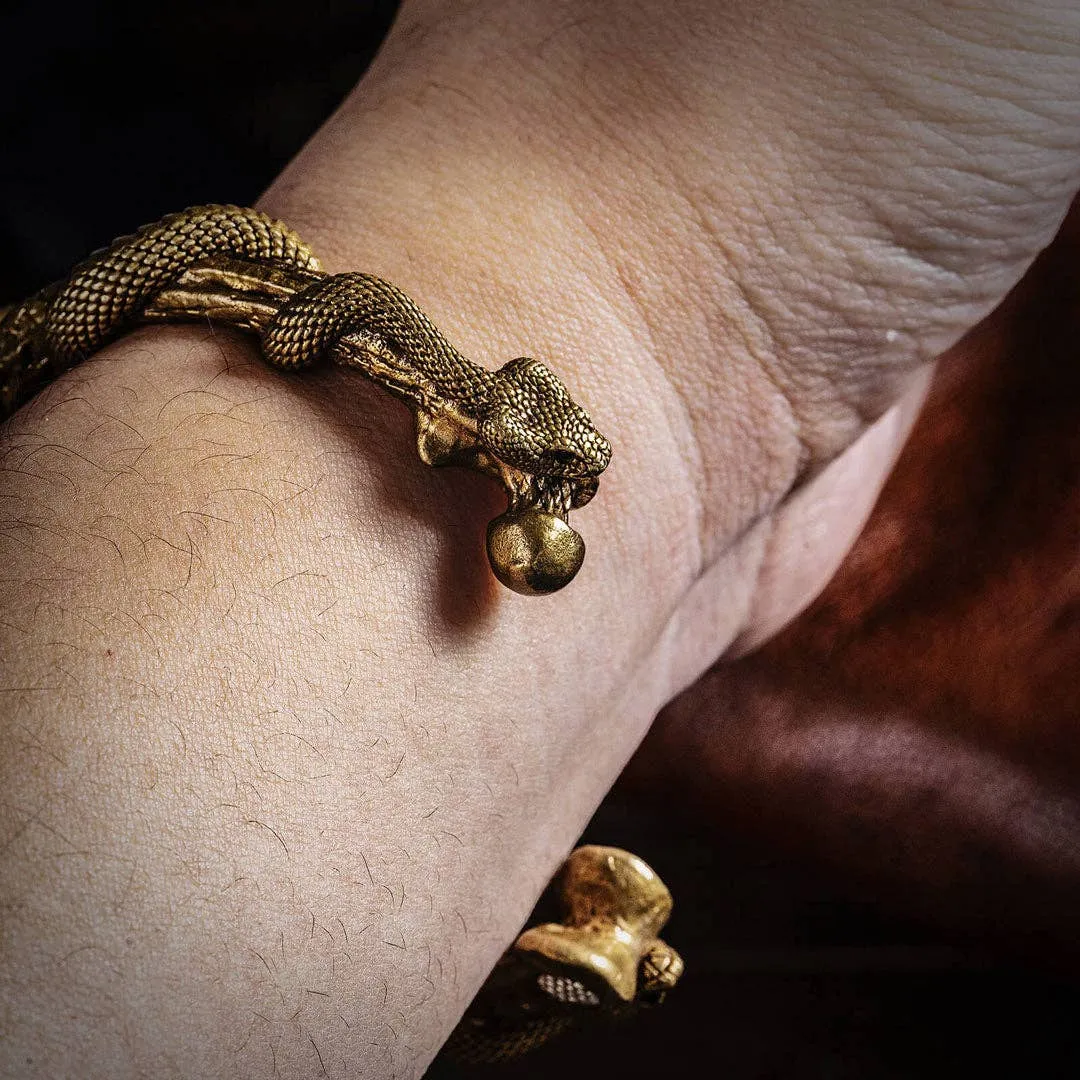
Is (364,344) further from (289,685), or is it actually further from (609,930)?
(609,930)

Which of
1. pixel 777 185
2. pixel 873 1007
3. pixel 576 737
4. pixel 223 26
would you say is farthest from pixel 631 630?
pixel 223 26

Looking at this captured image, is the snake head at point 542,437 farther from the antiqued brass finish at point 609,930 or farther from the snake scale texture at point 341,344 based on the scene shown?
the antiqued brass finish at point 609,930

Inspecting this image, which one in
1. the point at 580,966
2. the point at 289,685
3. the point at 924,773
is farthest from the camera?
the point at 924,773

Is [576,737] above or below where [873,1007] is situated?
above

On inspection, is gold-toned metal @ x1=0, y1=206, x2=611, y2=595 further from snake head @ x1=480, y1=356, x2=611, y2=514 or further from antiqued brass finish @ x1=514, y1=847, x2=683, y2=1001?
antiqued brass finish @ x1=514, y1=847, x2=683, y2=1001

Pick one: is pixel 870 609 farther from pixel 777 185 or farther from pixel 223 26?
pixel 223 26

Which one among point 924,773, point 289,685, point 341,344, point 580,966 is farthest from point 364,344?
point 924,773

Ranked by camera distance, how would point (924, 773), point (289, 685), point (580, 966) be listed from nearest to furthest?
point (289, 685) → point (580, 966) → point (924, 773)
